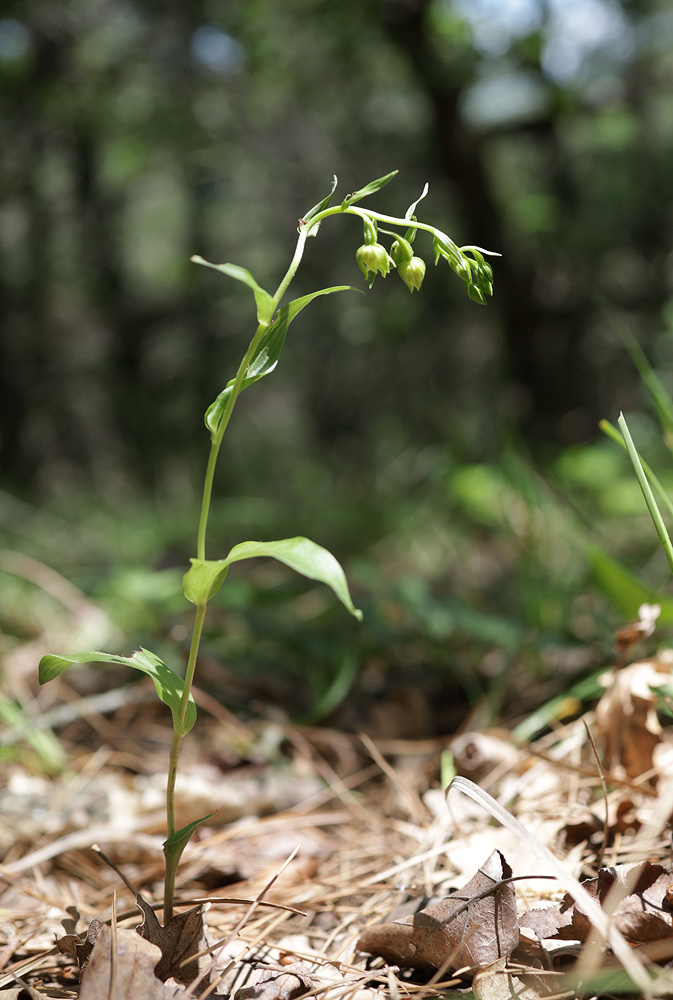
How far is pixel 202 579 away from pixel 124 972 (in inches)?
14.3

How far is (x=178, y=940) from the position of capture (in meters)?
0.69

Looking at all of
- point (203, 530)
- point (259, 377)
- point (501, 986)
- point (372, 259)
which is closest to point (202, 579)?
point (203, 530)

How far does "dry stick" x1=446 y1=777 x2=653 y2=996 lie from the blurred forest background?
0.86m

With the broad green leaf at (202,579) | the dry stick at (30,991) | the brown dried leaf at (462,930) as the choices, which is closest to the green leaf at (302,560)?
the broad green leaf at (202,579)

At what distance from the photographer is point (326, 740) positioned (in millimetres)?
1376

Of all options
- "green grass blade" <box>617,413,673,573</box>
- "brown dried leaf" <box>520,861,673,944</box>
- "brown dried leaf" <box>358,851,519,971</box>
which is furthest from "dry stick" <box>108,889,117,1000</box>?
"green grass blade" <box>617,413,673,573</box>

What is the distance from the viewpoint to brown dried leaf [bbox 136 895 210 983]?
2.19 ft

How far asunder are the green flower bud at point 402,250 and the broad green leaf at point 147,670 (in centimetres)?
47

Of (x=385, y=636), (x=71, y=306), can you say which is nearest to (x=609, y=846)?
(x=385, y=636)

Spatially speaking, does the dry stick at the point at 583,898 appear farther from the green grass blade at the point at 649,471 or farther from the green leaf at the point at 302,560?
the green grass blade at the point at 649,471

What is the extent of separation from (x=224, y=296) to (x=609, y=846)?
16.8 feet

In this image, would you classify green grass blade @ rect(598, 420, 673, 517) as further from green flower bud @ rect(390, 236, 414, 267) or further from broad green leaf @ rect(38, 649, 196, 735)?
broad green leaf @ rect(38, 649, 196, 735)

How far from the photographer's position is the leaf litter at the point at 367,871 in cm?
64

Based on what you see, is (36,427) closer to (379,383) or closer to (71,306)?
(71,306)
